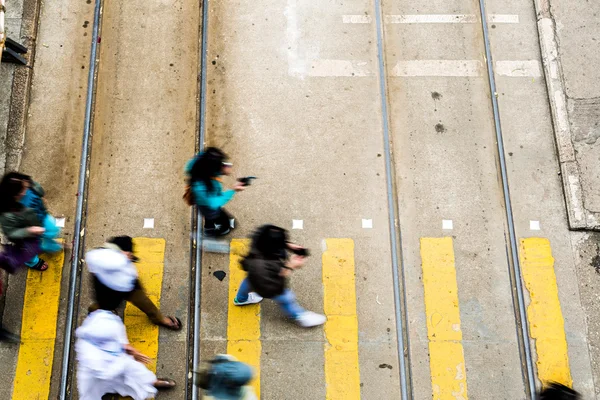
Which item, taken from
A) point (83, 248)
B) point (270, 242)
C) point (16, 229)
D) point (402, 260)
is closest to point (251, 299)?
point (270, 242)

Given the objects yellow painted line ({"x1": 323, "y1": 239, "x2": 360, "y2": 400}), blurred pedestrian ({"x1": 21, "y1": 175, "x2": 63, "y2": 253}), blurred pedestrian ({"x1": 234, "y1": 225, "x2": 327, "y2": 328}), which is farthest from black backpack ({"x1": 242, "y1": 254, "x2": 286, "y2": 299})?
blurred pedestrian ({"x1": 21, "y1": 175, "x2": 63, "y2": 253})

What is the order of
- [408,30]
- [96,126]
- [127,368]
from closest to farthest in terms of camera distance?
[127,368] → [96,126] → [408,30]

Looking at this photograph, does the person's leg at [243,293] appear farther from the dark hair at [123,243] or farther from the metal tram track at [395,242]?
the metal tram track at [395,242]

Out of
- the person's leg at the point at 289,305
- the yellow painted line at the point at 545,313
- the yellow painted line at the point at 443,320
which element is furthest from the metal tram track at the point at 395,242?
the yellow painted line at the point at 545,313

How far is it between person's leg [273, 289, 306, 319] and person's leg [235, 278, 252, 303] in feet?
1.19

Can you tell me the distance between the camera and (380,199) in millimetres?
7344

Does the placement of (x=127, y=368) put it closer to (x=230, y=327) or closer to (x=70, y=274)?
(x=230, y=327)

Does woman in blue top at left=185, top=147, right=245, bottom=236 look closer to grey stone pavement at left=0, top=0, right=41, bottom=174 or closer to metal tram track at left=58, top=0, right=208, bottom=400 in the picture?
metal tram track at left=58, top=0, right=208, bottom=400

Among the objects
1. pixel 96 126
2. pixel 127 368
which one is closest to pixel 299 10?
pixel 96 126

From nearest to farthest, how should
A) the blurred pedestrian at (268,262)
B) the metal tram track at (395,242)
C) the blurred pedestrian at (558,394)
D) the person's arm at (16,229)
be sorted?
the blurred pedestrian at (558,394) < the blurred pedestrian at (268,262) < the person's arm at (16,229) < the metal tram track at (395,242)

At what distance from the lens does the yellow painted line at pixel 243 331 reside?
6582 mm

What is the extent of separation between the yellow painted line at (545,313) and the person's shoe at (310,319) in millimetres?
2601

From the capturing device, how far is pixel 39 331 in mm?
6562

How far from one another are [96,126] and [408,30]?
4790 millimetres
